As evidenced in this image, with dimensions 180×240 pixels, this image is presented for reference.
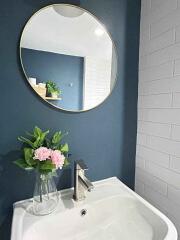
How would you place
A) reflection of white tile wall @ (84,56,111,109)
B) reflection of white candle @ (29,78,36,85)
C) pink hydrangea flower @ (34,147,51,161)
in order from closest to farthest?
pink hydrangea flower @ (34,147,51,161), reflection of white candle @ (29,78,36,85), reflection of white tile wall @ (84,56,111,109)

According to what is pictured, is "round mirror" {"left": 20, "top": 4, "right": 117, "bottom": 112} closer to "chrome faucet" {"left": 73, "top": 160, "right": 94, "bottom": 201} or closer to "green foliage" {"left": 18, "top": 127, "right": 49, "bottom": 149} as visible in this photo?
"green foliage" {"left": 18, "top": 127, "right": 49, "bottom": 149}

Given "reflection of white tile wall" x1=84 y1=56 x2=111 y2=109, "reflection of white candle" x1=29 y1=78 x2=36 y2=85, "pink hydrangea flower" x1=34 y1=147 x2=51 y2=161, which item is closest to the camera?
"pink hydrangea flower" x1=34 y1=147 x2=51 y2=161

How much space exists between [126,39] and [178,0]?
309mm

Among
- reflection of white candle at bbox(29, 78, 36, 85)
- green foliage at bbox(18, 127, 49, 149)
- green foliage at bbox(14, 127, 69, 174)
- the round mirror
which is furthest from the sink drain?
reflection of white candle at bbox(29, 78, 36, 85)

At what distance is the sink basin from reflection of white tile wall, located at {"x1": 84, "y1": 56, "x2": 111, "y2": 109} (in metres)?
0.49

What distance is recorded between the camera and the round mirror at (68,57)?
0.81 m

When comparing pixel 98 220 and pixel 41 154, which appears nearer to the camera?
pixel 41 154

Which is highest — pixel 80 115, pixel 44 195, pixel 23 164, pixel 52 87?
pixel 52 87

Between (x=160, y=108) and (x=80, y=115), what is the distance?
0.45 metres

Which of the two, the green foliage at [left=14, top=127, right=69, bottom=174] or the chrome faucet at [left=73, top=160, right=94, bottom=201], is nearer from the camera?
the green foliage at [left=14, top=127, right=69, bottom=174]

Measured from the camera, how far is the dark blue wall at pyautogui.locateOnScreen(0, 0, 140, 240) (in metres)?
0.77

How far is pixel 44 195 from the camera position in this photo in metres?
0.79

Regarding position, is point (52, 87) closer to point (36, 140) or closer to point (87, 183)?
point (36, 140)

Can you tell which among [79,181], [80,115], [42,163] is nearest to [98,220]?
[79,181]
